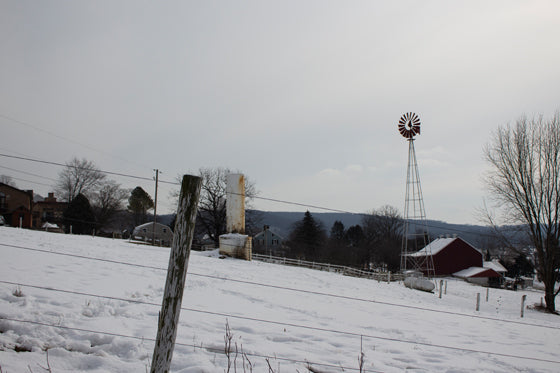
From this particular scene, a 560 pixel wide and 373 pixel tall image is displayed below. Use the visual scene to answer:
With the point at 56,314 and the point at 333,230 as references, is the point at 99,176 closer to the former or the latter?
the point at 56,314

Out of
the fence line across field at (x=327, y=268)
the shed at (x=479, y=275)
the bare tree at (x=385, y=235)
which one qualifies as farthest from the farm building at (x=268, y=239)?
the fence line across field at (x=327, y=268)

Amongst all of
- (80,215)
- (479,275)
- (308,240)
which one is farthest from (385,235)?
(80,215)

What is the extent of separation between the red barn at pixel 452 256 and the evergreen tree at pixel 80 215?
42347mm

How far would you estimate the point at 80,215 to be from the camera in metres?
44.4

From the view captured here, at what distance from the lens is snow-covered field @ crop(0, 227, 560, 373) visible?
434 cm

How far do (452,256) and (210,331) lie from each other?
48053 millimetres

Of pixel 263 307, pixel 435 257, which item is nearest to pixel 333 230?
pixel 435 257

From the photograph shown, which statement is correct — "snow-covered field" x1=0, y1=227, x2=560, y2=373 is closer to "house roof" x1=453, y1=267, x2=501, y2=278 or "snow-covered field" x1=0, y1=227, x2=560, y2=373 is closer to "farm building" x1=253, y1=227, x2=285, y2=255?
"house roof" x1=453, y1=267, x2=501, y2=278

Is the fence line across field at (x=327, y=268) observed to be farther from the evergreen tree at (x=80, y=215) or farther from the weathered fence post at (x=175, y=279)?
the weathered fence post at (x=175, y=279)

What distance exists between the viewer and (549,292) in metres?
22.5

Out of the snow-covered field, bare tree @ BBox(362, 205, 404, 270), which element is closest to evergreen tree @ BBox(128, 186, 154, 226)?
bare tree @ BBox(362, 205, 404, 270)

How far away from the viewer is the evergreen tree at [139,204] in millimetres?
72519

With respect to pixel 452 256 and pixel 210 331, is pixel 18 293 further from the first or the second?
pixel 452 256

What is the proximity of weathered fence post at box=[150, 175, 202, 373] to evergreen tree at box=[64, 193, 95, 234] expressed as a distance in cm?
4735
